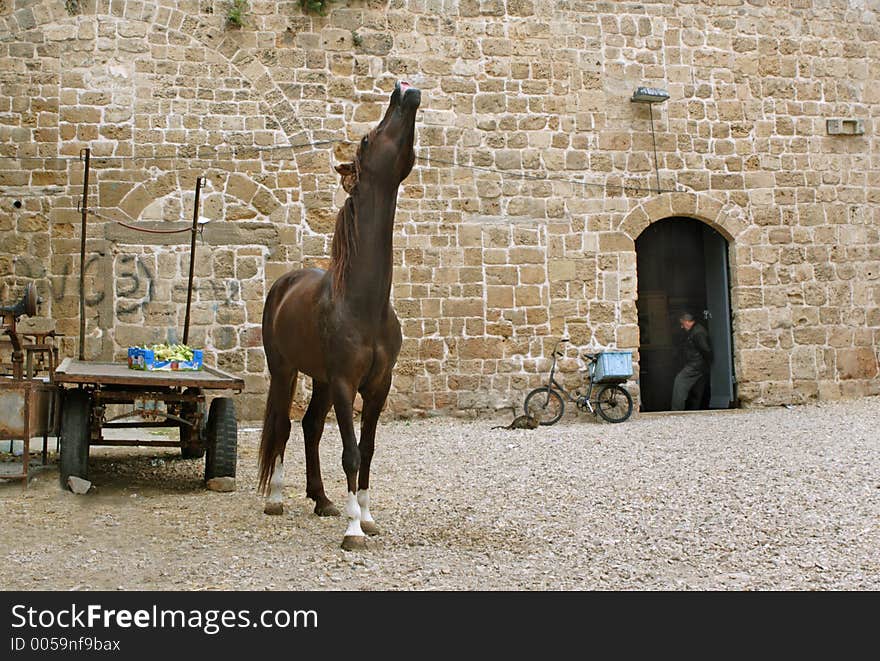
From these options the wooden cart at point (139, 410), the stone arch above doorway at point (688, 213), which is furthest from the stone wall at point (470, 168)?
the wooden cart at point (139, 410)

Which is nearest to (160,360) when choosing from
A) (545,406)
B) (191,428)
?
(191,428)

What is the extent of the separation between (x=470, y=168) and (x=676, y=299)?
3.83 m

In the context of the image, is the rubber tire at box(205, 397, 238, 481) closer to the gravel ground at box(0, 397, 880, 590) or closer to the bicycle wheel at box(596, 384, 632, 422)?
the gravel ground at box(0, 397, 880, 590)

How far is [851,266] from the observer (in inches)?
464

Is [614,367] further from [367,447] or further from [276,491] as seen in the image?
[367,447]

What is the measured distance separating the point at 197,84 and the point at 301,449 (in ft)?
16.4

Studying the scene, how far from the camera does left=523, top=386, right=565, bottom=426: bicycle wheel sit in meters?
10.5

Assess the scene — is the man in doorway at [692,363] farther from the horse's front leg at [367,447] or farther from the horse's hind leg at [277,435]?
the horse's front leg at [367,447]

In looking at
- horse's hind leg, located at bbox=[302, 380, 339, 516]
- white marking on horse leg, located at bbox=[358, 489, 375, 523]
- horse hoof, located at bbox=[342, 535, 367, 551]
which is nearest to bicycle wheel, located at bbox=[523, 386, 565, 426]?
horse's hind leg, located at bbox=[302, 380, 339, 516]

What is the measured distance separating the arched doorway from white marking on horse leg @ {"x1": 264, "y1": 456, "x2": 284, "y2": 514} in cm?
781

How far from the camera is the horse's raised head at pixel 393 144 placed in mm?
4602

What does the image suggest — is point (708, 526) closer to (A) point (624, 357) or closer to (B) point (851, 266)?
(A) point (624, 357)

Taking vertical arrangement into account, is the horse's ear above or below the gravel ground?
above

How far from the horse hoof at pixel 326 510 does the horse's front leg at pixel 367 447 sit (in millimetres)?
563
